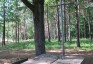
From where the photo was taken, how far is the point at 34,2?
39.3 feet

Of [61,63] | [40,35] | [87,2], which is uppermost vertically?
[87,2]

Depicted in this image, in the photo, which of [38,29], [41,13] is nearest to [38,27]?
[38,29]

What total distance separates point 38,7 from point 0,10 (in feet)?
86.9

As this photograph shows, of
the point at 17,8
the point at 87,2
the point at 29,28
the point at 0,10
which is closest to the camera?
the point at 87,2

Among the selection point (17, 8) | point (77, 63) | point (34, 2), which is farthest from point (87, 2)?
point (77, 63)

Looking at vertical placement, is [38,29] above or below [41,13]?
below

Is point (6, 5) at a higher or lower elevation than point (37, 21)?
higher

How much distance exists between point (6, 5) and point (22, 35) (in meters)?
43.2

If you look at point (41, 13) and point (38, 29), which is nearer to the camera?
point (38, 29)

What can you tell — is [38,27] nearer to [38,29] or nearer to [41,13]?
[38,29]

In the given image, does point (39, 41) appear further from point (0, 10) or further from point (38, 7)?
point (0, 10)

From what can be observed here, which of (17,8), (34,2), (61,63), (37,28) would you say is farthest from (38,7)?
(17,8)

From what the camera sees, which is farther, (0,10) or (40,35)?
(0,10)

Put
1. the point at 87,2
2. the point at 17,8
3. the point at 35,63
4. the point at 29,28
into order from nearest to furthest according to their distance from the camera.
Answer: the point at 35,63 < the point at 87,2 < the point at 17,8 < the point at 29,28
